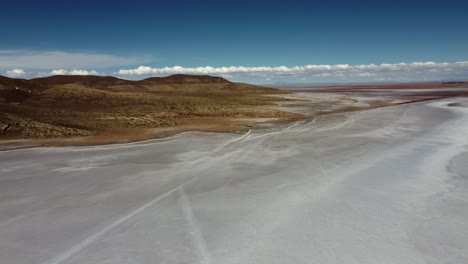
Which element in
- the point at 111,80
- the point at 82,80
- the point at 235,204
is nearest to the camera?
the point at 235,204

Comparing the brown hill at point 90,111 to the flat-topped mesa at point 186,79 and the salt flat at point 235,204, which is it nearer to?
the salt flat at point 235,204

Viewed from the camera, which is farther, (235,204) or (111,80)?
(111,80)

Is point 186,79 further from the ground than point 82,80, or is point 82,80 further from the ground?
point 186,79

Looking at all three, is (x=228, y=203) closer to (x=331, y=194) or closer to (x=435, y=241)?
(x=331, y=194)

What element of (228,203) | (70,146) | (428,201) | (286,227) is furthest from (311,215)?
(70,146)

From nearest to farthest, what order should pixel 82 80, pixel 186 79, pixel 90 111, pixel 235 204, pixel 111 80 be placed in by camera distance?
pixel 235 204 → pixel 90 111 → pixel 82 80 → pixel 111 80 → pixel 186 79

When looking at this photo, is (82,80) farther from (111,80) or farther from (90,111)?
(90,111)

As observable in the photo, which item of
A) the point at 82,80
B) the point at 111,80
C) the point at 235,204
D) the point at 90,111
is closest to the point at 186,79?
the point at 111,80
